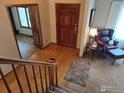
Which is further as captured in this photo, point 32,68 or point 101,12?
point 101,12

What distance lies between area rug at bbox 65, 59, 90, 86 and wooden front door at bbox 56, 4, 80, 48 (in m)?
1.27

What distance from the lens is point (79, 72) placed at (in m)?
3.48

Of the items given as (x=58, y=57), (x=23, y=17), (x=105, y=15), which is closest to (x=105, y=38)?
(x=105, y=15)

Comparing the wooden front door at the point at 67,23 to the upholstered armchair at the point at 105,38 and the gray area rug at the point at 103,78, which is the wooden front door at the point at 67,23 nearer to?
the upholstered armchair at the point at 105,38

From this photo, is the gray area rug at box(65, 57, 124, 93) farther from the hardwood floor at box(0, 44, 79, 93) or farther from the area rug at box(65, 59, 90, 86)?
the hardwood floor at box(0, 44, 79, 93)

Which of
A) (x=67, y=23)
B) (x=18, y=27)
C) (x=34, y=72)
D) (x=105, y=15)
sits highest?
(x=105, y=15)

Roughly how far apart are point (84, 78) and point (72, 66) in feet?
2.22

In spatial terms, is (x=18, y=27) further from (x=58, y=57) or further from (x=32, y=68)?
(x=32, y=68)

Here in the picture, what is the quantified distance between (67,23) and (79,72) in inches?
88.8

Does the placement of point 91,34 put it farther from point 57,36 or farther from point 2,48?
point 2,48

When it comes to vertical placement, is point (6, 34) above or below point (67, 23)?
below

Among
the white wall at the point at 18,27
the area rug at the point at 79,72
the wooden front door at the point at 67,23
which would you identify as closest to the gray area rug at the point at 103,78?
the area rug at the point at 79,72

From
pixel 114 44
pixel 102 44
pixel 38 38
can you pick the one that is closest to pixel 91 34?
pixel 102 44

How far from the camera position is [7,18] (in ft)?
9.62
